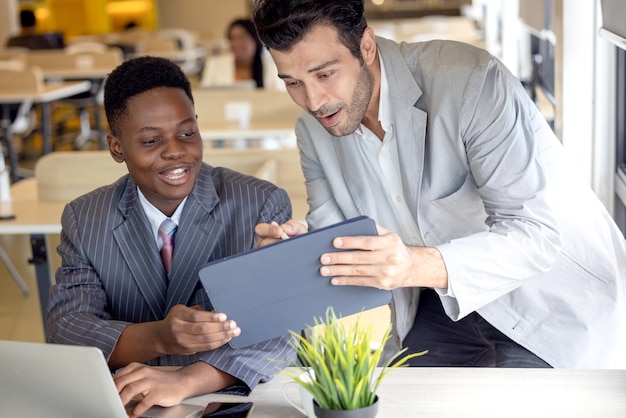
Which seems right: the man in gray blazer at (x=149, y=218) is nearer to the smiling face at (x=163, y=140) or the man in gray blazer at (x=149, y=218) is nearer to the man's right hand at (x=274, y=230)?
the smiling face at (x=163, y=140)

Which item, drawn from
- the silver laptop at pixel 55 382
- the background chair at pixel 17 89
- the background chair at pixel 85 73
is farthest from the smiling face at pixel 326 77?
the background chair at pixel 85 73

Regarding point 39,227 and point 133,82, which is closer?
point 133,82

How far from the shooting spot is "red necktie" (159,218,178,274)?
181cm

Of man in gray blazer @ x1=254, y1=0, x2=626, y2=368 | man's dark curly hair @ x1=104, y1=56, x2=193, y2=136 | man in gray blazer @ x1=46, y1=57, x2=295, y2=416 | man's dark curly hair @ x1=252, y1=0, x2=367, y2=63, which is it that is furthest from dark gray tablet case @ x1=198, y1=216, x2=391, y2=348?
man's dark curly hair @ x1=104, y1=56, x2=193, y2=136

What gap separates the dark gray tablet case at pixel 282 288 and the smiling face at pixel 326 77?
0.36m

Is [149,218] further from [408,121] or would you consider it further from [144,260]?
[408,121]

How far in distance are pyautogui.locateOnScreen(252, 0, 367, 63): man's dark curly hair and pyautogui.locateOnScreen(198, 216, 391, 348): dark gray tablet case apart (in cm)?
44

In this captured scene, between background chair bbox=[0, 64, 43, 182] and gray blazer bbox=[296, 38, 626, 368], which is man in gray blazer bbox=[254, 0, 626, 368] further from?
background chair bbox=[0, 64, 43, 182]

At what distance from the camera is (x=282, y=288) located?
1.37 metres

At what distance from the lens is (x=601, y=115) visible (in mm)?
2963

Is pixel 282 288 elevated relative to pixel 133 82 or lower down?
lower down

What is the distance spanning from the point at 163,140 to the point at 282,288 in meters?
0.55

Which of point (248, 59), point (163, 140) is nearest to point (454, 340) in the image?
point (163, 140)

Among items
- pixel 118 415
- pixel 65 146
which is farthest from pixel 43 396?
pixel 65 146
